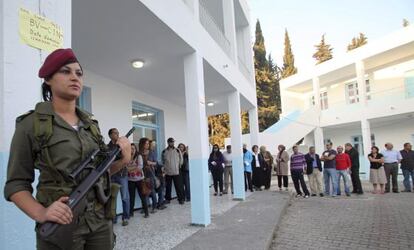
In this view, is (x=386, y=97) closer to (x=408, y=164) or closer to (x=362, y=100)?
(x=362, y=100)

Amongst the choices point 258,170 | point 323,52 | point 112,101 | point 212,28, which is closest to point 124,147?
point 112,101

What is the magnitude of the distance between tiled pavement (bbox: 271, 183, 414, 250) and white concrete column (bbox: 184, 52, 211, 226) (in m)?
1.63

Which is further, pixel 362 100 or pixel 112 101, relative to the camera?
pixel 362 100

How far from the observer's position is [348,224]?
7352 millimetres

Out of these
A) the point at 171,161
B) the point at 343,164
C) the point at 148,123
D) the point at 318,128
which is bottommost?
the point at 343,164

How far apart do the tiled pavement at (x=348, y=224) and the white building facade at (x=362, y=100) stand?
9948 millimetres

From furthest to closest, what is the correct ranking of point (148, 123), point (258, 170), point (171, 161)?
point (258, 170) < point (148, 123) < point (171, 161)

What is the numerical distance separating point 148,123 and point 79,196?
31.4 feet

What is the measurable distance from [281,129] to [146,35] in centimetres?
1756

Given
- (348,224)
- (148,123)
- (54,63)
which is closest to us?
(54,63)

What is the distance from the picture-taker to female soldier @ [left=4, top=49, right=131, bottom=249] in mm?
1604

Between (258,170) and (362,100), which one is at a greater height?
(362,100)

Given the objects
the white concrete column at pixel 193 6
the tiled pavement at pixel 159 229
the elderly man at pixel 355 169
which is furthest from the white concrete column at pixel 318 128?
the white concrete column at pixel 193 6

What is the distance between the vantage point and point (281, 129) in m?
22.4
